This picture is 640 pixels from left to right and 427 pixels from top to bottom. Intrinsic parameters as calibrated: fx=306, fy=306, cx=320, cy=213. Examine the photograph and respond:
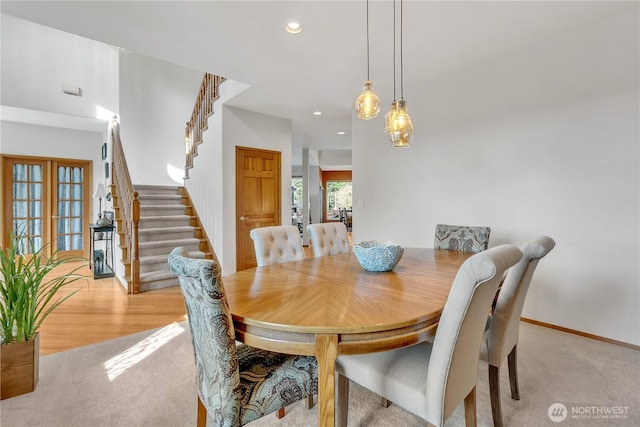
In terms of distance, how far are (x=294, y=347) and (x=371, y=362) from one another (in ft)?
1.33

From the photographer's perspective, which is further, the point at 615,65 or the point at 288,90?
the point at 288,90

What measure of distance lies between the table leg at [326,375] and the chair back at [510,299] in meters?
0.90

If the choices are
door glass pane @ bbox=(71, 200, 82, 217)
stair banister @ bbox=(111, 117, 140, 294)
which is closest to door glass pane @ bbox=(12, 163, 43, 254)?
door glass pane @ bbox=(71, 200, 82, 217)

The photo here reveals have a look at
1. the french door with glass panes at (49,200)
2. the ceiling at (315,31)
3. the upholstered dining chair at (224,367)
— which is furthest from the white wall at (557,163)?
the french door with glass panes at (49,200)

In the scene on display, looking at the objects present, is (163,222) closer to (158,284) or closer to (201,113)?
(158,284)

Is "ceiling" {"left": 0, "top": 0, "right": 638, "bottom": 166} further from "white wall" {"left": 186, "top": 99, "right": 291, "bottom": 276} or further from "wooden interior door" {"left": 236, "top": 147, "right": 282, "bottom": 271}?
"wooden interior door" {"left": 236, "top": 147, "right": 282, "bottom": 271}

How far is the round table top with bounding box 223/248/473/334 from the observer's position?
111 centimetres

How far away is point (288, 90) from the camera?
391 centimetres

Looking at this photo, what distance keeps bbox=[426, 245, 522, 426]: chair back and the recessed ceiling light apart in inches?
89.8

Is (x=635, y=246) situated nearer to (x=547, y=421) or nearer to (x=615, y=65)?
(x=615, y=65)

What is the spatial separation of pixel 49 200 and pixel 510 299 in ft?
24.2

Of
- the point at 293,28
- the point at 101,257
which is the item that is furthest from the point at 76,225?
the point at 293,28

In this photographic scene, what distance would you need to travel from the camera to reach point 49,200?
18.8ft

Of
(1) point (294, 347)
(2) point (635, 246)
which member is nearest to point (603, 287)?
(2) point (635, 246)
